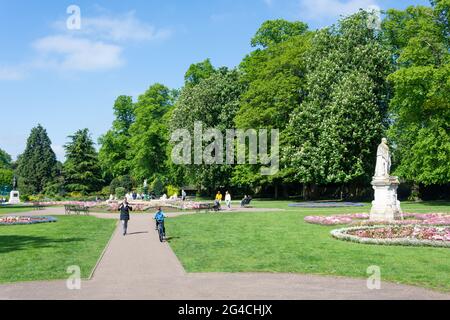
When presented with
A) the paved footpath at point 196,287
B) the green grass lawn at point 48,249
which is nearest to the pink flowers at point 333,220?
the green grass lawn at point 48,249

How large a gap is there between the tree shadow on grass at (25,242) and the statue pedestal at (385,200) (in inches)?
599

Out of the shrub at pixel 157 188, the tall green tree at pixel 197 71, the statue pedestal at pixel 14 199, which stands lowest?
the statue pedestal at pixel 14 199

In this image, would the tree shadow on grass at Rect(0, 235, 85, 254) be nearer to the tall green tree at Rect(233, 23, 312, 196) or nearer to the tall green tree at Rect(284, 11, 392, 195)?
the tall green tree at Rect(284, 11, 392, 195)

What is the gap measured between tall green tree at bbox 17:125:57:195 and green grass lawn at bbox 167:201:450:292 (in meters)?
79.9

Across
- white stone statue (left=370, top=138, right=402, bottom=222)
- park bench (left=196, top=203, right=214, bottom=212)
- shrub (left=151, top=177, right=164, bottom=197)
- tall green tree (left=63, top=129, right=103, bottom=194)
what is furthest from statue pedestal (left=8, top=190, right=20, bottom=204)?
white stone statue (left=370, top=138, right=402, bottom=222)

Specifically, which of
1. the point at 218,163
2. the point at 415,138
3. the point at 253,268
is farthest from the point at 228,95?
the point at 253,268

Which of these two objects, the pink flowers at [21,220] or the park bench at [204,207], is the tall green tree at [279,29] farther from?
the pink flowers at [21,220]

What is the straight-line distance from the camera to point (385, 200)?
25.8 m

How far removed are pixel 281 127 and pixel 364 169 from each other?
34.6 ft

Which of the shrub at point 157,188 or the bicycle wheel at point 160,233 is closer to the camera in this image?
the bicycle wheel at point 160,233

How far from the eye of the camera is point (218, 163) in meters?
56.9

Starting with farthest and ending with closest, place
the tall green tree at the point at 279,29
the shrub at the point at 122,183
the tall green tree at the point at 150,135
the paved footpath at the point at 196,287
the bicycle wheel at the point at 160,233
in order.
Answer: the shrub at the point at 122,183
the tall green tree at the point at 150,135
the tall green tree at the point at 279,29
the bicycle wheel at the point at 160,233
the paved footpath at the point at 196,287

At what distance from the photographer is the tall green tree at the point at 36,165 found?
318ft

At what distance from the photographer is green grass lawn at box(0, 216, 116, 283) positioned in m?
13.4
